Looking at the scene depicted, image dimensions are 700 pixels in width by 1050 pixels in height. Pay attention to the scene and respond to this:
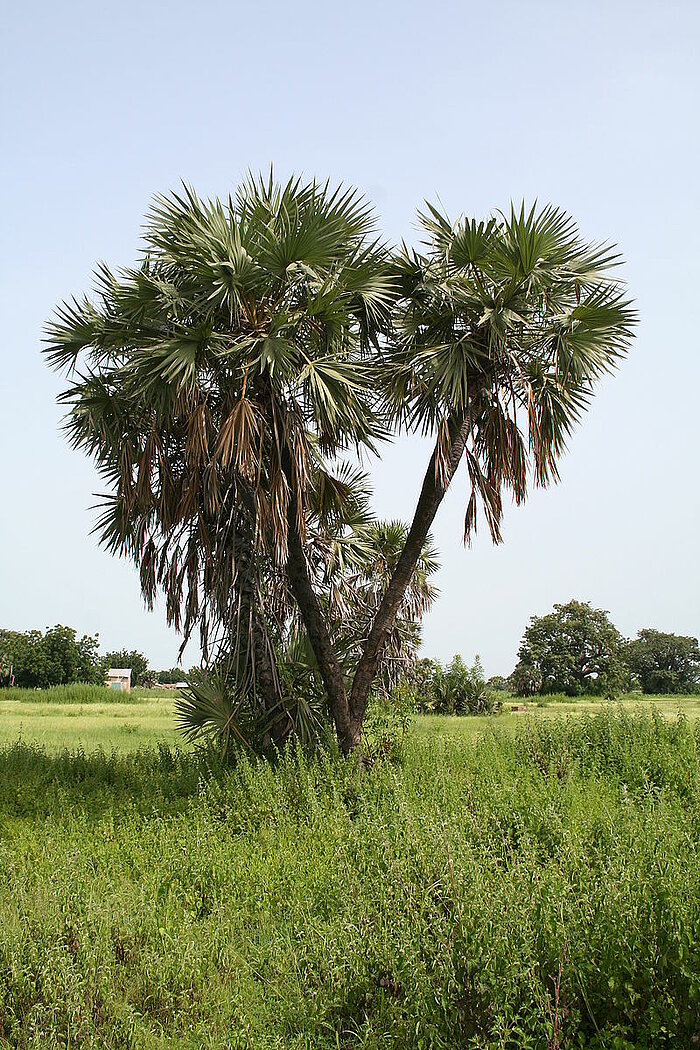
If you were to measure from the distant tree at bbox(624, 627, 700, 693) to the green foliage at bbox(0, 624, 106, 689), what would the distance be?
42.2m

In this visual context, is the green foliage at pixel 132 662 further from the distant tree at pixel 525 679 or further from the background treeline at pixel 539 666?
the distant tree at pixel 525 679

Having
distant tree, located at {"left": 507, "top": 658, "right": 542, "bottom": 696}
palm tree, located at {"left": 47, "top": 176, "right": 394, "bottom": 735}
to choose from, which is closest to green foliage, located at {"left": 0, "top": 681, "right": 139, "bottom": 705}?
distant tree, located at {"left": 507, "top": 658, "right": 542, "bottom": 696}

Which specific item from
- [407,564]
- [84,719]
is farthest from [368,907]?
[84,719]

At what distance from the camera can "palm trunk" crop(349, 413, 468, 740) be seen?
1202 cm

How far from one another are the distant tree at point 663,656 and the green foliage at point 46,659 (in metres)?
42.2

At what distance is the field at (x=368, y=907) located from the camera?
4.50m

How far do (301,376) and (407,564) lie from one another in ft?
9.71

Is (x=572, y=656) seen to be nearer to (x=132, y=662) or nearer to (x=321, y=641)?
(x=321, y=641)

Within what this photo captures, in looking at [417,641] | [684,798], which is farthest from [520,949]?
[417,641]

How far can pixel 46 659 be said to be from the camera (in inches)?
2972

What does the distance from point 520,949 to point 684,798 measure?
534 centimetres

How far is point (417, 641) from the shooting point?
2691cm

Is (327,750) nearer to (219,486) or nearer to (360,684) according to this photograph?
(360,684)

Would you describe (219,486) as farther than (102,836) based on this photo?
Yes
